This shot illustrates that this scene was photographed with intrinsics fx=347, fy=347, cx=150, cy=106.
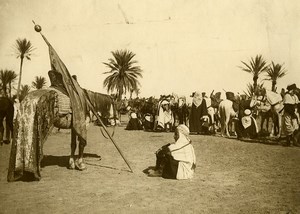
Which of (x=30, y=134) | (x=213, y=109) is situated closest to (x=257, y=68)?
(x=213, y=109)

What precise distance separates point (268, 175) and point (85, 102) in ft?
14.9

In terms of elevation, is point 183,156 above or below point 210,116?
below

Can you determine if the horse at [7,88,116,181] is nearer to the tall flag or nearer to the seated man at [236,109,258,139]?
the tall flag

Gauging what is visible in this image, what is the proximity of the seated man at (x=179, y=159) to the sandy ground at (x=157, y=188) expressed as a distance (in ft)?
0.76

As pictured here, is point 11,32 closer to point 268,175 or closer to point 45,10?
point 45,10

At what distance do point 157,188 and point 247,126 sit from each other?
8.81 metres

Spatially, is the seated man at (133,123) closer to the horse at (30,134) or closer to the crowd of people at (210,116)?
the crowd of people at (210,116)

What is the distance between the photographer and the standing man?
1177 centimetres

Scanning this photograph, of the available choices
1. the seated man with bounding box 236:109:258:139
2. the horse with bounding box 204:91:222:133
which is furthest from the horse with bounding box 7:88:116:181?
the horse with bounding box 204:91:222:133

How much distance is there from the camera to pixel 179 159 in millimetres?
7371

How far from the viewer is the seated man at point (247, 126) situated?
14328 millimetres

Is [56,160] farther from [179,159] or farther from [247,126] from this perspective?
[247,126]

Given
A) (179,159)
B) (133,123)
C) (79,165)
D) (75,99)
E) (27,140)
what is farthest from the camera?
(133,123)

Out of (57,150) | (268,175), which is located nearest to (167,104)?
(57,150)
